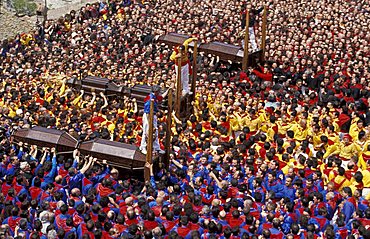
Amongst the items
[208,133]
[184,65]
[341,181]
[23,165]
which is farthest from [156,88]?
[341,181]

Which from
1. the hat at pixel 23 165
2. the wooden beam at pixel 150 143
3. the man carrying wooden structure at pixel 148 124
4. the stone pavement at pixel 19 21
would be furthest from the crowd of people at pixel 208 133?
the stone pavement at pixel 19 21

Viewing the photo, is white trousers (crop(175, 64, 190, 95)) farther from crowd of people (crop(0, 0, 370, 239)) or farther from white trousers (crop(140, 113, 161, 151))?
white trousers (crop(140, 113, 161, 151))

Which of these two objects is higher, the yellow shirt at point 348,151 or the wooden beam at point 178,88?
the wooden beam at point 178,88

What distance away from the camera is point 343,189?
42.0 feet

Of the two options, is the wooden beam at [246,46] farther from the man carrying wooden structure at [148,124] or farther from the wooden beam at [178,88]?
the man carrying wooden structure at [148,124]

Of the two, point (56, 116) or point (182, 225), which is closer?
point (182, 225)

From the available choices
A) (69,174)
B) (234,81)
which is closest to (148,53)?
(234,81)

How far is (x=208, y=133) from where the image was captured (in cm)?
1555

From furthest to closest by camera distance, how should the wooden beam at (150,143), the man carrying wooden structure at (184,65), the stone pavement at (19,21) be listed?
the stone pavement at (19,21), the man carrying wooden structure at (184,65), the wooden beam at (150,143)

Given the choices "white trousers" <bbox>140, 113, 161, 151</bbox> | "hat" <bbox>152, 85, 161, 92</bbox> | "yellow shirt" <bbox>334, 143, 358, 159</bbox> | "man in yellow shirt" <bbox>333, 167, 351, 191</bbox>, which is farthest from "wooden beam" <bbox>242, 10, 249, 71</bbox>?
"man in yellow shirt" <bbox>333, 167, 351, 191</bbox>

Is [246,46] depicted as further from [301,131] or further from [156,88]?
[301,131]

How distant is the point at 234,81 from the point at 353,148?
5.53 m

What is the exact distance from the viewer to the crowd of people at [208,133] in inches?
464

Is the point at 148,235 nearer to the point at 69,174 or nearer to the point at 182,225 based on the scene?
the point at 182,225
